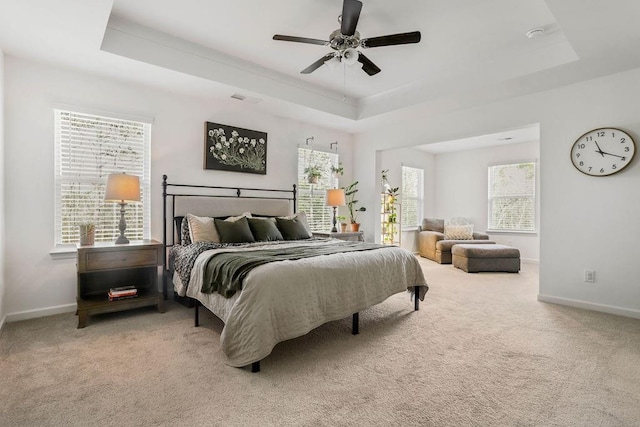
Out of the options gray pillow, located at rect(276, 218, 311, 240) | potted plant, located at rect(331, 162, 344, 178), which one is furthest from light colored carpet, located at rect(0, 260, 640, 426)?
potted plant, located at rect(331, 162, 344, 178)

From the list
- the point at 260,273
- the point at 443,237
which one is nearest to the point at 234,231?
the point at 260,273

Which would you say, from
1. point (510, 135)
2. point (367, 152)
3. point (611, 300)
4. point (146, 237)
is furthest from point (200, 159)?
point (510, 135)

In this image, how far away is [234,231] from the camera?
12.2 feet

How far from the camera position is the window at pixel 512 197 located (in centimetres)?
698

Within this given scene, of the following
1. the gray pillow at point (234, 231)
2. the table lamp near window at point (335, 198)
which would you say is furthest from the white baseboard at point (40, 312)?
the table lamp near window at point (335, 198)

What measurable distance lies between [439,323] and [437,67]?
2902mm

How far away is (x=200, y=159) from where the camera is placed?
4277 mm

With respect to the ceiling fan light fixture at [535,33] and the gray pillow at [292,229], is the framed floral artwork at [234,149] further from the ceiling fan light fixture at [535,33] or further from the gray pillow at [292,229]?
the ceiling fan light fixture at [535,33]

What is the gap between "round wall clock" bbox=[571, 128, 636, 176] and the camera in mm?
3352

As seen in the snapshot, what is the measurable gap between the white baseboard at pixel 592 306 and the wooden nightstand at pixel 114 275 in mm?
4365

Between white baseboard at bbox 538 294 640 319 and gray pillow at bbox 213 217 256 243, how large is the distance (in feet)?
11.6

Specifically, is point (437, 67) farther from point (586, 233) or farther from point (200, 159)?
point (200, 159)

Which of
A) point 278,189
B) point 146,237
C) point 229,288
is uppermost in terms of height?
point 278,189

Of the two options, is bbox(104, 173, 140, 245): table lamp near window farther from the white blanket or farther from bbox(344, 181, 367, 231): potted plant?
bbox(344, 181, 367, 231): potted plant
